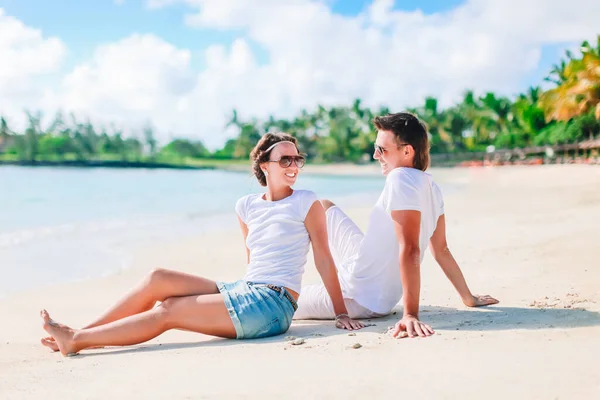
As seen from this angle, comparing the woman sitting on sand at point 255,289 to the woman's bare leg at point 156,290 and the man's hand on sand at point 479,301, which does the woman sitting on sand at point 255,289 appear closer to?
the woman's bare leg at point 156,290

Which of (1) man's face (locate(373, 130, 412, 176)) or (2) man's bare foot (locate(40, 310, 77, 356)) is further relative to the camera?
(1) man's face (locate(373, 130, 412, 176))

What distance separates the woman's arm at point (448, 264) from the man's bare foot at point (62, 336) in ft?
7.72

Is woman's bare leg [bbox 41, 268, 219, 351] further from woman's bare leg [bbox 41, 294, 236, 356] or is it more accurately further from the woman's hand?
the woman's hand

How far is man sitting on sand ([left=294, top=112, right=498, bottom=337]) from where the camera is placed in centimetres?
355

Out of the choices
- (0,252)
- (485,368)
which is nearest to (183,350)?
(485,368)

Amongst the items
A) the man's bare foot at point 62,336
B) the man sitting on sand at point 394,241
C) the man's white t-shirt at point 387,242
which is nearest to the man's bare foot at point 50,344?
the man's bare foot at point 62,336

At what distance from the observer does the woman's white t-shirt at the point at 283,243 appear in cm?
372

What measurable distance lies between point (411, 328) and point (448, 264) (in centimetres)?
96

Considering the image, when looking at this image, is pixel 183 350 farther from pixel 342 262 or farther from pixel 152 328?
pixel 342 262

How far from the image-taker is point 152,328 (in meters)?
3.57

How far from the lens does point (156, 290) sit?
11.9 feet

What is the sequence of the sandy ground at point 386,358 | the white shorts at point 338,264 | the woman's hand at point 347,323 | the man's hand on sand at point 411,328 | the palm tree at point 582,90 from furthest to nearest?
the palm tree at point 582,90
the white shorts at point 338,264
the woman's hand at point 347,323
the man's hand on sand at point 411,328
the sandy ground at point 386,358

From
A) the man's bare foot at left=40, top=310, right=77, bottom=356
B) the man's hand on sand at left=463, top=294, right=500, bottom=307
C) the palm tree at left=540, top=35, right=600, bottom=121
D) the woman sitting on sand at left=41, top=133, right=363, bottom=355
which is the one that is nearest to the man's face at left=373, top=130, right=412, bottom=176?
the woman sitting on sand at left=41, top=133, right=363, bottom=355

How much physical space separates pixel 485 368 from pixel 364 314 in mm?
1384
